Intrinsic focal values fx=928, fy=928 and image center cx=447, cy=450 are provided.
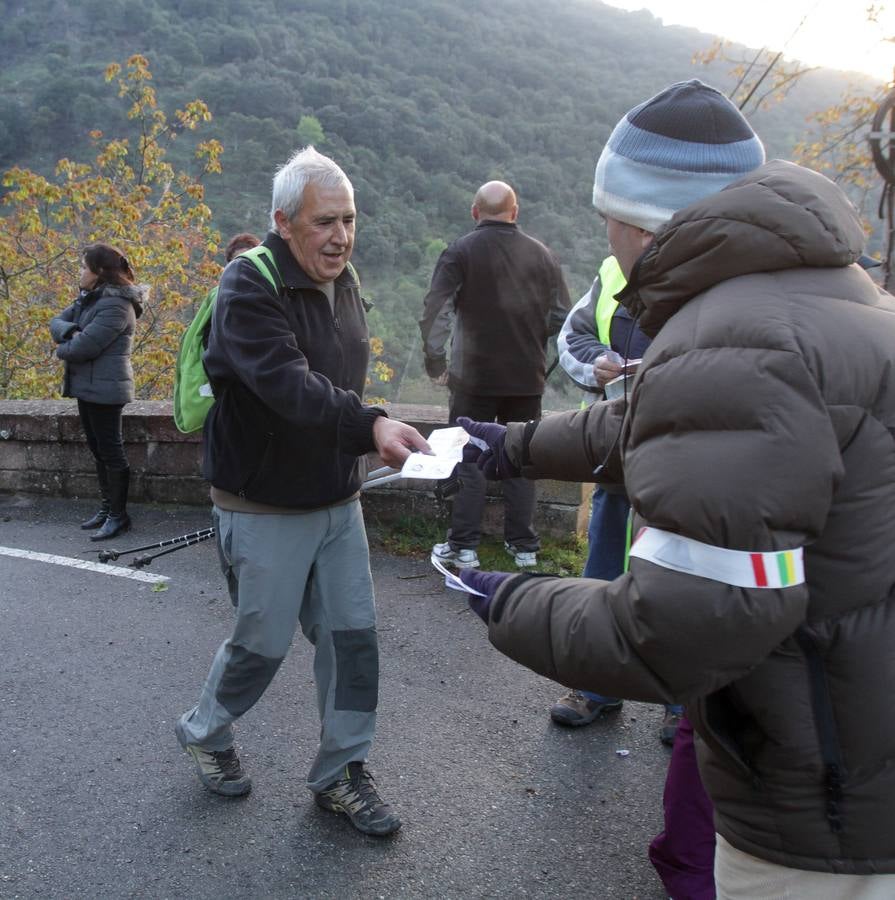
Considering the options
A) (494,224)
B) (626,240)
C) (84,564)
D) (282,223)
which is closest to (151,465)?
(84,564)

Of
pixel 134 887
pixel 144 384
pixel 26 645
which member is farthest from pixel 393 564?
pixel 144 384

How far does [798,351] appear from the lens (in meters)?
1.33

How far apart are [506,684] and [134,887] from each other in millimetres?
1826

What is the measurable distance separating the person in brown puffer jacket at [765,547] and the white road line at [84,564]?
445cm

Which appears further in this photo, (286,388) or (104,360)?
(104,360)

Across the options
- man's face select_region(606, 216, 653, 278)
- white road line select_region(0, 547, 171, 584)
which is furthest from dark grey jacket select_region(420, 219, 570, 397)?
man's face select_region(606, 216, 653, 278)

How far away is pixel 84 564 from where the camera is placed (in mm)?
5953

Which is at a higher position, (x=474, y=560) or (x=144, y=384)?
(x=474, y=560)

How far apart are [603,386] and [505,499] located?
192 centimetres

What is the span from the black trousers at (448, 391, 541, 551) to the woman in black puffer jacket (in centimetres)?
259

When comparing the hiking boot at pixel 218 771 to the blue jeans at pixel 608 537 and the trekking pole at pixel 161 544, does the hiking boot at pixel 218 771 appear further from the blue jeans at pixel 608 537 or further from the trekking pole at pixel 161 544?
the blue jeans at pixel 608 537

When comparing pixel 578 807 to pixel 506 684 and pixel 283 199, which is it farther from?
pixel 283 199

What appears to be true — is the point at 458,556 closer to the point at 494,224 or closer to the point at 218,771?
the point at 494,224

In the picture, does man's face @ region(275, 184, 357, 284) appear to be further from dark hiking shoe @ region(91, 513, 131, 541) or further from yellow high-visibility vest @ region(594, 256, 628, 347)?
dark hiking shoe @ region(91, 513, 131, 541)
